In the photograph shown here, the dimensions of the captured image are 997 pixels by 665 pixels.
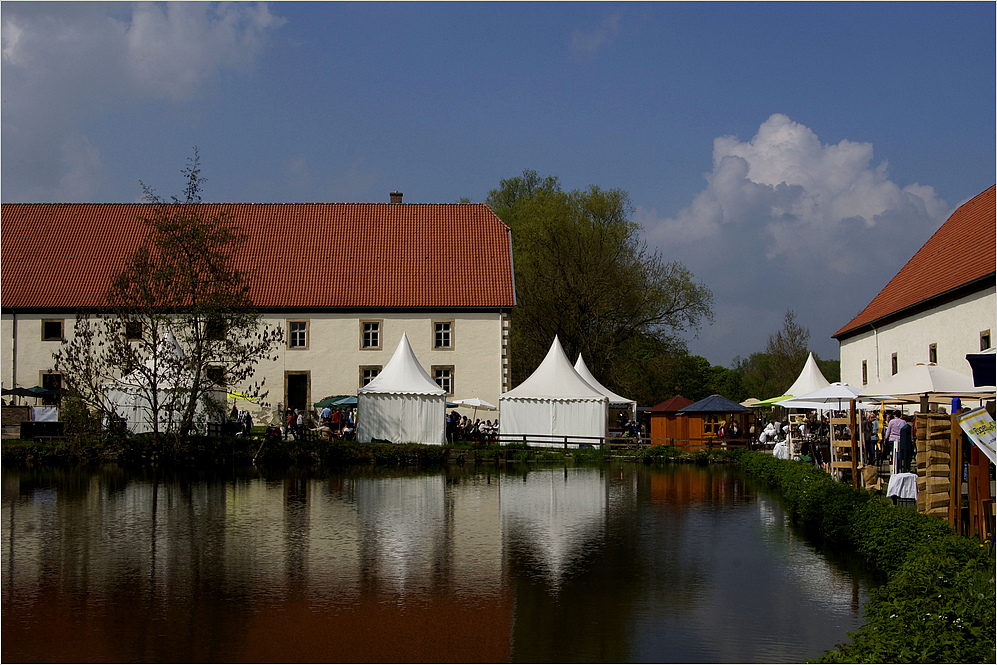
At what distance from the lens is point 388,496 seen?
22109 mm

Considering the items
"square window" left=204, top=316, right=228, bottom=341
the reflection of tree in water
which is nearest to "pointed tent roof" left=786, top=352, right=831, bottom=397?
"square window" left=204, top=316, right=228, bottom=341

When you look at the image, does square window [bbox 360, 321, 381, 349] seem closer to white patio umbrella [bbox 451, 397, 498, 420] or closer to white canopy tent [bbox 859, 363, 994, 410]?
white patio umbrella [bbox 451, 397, 498, 420]

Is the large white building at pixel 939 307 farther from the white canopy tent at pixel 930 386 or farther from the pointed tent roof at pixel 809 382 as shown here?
the white canopy tent at pixel 930 386

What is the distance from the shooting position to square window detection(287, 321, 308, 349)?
44.3m

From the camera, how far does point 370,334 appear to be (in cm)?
4441

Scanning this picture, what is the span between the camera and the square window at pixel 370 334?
145 ft

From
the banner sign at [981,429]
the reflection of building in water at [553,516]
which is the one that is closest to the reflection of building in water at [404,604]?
the reflection of building in water at [553,516]

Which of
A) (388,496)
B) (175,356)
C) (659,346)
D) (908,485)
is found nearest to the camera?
(908,485)

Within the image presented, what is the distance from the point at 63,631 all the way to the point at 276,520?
8096 mm

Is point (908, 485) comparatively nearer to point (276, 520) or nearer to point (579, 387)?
point (276, 520)

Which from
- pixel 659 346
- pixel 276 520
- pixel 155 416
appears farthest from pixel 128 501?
pixel 659 346

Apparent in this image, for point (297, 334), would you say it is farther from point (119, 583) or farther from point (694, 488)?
point (119, 583)

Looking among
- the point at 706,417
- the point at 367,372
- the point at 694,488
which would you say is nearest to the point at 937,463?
the point at 694,488

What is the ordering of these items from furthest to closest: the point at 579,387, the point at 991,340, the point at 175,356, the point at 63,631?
the point at 579,387
the point at 175,356
the point at 991,340
the point at 63,631
